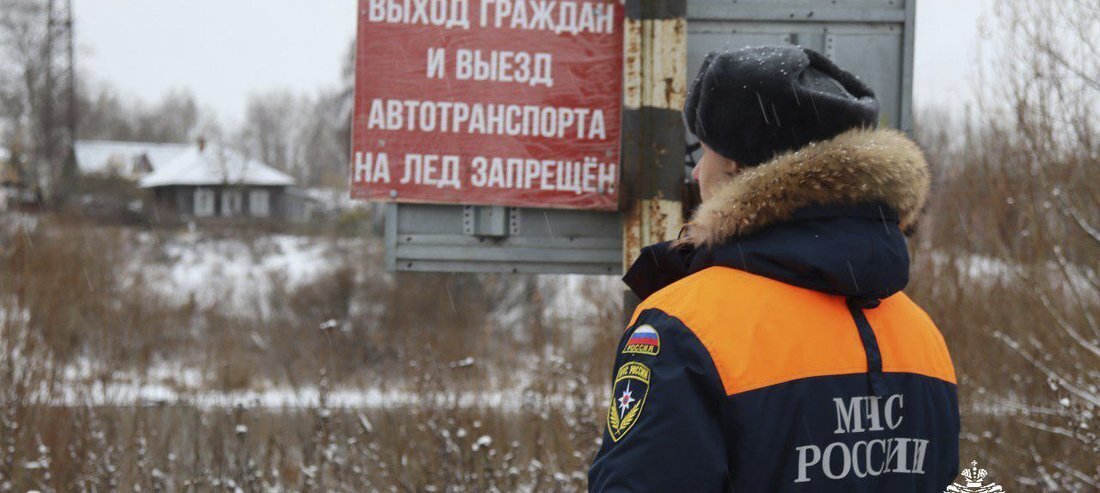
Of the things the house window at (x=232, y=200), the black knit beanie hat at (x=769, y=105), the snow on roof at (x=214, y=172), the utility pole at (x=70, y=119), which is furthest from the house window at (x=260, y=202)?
the black knit beanie hat at (x=769, y=105)

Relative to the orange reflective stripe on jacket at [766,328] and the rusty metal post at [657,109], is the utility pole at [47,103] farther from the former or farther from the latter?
the orange reflective stripe on jacket at [766,328]

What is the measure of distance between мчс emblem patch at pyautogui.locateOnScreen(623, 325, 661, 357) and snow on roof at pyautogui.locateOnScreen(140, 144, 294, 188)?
5324 cm

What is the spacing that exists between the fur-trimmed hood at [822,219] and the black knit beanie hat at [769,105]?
0.05 meters

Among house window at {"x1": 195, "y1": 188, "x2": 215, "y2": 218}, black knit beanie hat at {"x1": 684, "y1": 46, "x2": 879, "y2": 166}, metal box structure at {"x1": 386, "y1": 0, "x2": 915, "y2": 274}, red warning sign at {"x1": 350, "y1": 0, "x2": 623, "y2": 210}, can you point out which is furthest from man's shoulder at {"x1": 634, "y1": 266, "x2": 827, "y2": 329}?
house window at {"x1": 195, "y1": 188, "x2": 215, "y2": 218}

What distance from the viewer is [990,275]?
9.97m

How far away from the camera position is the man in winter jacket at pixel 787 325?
156 cm

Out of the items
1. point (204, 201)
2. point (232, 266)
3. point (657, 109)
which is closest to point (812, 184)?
point (657, 109)

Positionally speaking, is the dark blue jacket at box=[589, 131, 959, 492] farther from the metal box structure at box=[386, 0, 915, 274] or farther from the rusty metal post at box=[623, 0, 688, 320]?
the metal box structure at box=[386, 0, 915, 274]

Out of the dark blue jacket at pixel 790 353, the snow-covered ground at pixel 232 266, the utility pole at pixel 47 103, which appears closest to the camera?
the dark blue jacket at pixel 790 353

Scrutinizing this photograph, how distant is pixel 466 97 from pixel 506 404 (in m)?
4.83

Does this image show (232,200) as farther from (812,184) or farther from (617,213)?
(812,184)

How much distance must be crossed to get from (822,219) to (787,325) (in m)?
0.22

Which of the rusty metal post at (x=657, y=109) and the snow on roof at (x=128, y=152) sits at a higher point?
the rusty metal post at (x=657, y=109)

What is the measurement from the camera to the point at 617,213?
3.89 meters
